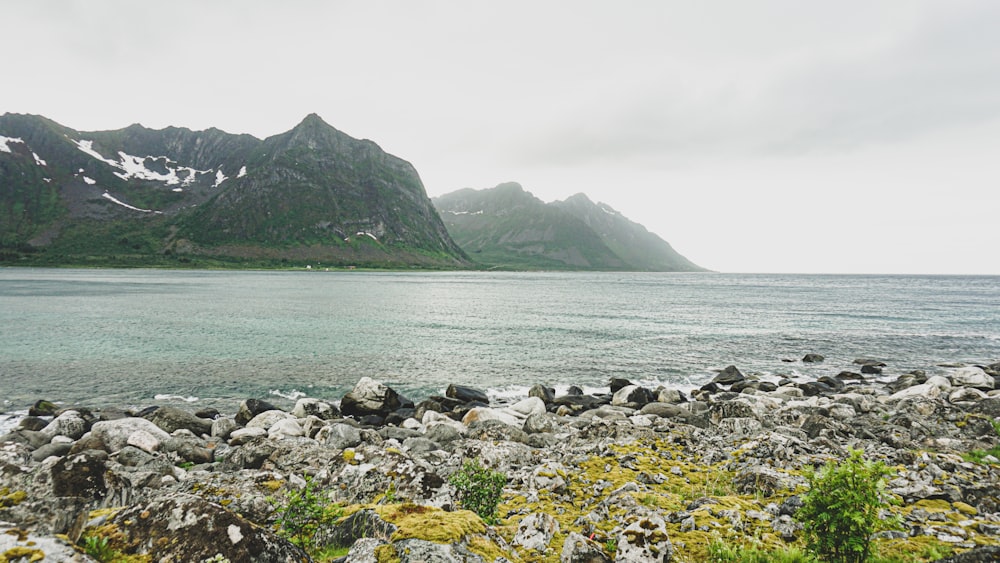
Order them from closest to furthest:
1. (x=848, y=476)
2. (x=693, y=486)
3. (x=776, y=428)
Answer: (x=848, y=476), (x=693, y=486), (x=776, y=428)

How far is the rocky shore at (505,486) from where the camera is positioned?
5605 millimetres

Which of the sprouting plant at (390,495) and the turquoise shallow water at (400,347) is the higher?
the sprouting plant at (390,495)

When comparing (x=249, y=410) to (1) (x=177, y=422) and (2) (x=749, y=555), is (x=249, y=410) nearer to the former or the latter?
(1) (x=177, y=422)

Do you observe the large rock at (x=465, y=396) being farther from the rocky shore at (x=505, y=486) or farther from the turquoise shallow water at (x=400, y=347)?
the rocky shore at (x=505, y=486)

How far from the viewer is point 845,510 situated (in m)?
6.20

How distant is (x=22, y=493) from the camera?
7617 mm

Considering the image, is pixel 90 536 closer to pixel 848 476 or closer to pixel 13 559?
pixel 13 559

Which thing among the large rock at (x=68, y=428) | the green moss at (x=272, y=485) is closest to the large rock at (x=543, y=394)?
the green moss at (x=272, y=485)

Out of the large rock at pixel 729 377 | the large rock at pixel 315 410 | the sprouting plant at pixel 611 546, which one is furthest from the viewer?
the large rock at pixel 729 377

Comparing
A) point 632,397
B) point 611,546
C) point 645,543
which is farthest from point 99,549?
point 632,397

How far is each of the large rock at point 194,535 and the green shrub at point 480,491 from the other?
3804mm

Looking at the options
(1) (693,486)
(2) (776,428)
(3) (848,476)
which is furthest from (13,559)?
(2) (776,428)

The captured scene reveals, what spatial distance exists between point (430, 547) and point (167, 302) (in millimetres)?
96739

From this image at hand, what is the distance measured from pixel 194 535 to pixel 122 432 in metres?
14.6
